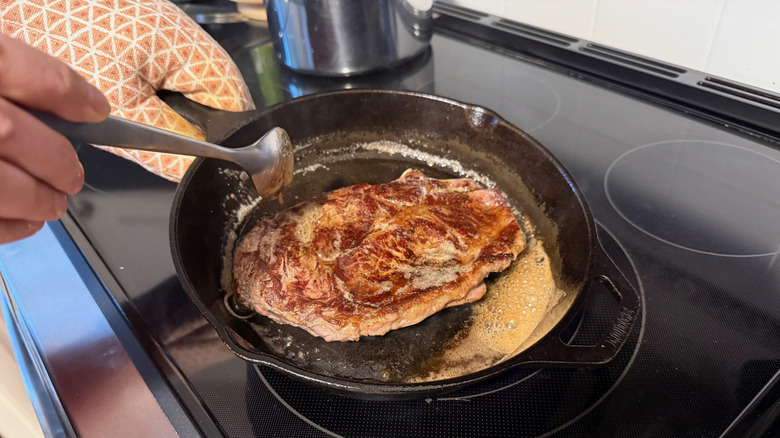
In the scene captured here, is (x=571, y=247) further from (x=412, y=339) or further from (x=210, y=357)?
(x=210, y=357)

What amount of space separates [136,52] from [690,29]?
1550 millimetres

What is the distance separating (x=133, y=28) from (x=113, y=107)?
8.2 inches

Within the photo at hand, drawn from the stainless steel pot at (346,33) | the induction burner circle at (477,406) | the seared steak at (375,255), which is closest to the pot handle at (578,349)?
the induction burner circle at (477,406)

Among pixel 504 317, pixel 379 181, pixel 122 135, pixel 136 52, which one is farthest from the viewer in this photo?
pixel 379 181

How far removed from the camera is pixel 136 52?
126cm

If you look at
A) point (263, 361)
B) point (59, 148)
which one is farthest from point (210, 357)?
point (59, 148)

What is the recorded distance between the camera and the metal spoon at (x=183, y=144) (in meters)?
0.69

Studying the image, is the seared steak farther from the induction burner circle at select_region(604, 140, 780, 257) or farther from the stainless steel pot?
the stainless steel pot

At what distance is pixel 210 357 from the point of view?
3.25 ft

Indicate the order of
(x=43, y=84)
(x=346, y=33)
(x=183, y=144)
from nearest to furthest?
1. (x=43, y=84)
2. (x=183, y=144)
3. (x=346, y=33)

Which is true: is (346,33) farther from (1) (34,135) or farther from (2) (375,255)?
(1) (34,135)

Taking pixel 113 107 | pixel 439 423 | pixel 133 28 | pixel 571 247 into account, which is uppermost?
pixel 133 28

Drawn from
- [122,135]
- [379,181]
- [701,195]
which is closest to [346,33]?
[379,181]

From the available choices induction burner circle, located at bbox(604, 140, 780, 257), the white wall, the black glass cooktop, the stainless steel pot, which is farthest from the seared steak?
the white wall
